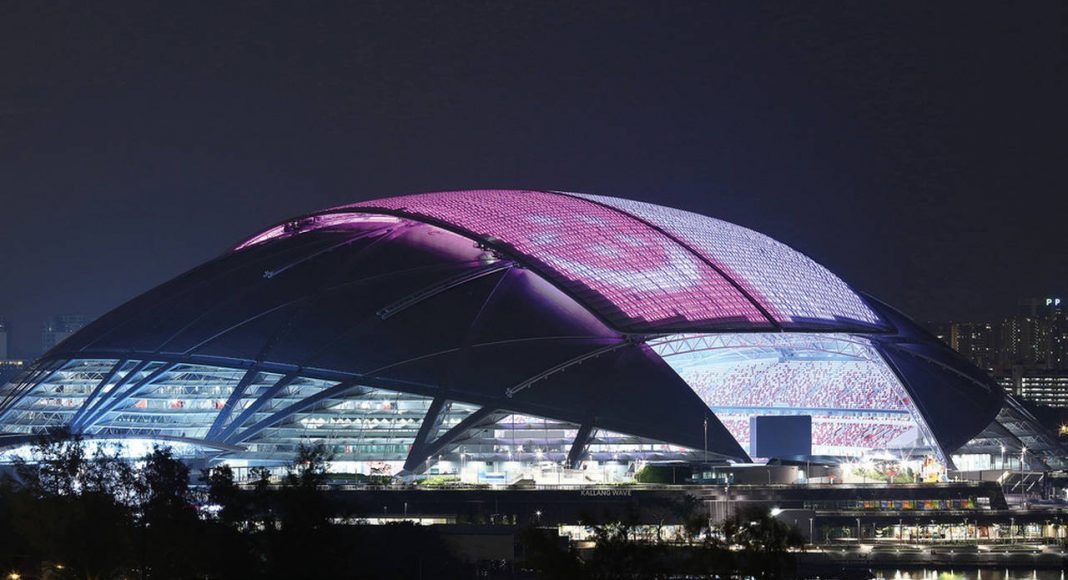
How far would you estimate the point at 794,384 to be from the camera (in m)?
122

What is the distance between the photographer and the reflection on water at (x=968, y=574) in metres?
81.9

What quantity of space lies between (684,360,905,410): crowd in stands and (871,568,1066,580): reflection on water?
1133 inches

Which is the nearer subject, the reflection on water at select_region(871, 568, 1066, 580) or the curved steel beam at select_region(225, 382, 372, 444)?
the reflection on water at select_region(871, 568, 1066, 580)

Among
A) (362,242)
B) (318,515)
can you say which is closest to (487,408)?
(362,242)

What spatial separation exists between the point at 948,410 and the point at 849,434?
10.8m

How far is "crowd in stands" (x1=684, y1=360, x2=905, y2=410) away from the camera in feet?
378

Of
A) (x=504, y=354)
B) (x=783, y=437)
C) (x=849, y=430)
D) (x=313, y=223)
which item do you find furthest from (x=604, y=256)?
(x=849, y=430)

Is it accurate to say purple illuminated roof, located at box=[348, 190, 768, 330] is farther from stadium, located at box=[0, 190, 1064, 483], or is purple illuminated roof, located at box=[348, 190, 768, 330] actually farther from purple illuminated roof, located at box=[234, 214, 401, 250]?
purple illuminated roof, located at box=[234, 214, 401, 250]

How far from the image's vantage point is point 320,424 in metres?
94.4

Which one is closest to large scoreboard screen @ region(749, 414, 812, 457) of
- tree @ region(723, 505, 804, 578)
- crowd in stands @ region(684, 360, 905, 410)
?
crowd in stands @ region(684, 360, 905, 410)

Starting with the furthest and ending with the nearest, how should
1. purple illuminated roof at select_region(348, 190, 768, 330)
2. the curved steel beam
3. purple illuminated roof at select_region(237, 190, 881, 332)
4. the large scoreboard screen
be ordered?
the large scoreboard screen, purple illuminated roof at select_region(237, 190, 881, 332), purple illuminated roof at select_region(348, 190, 768, 330), the curved steel beam

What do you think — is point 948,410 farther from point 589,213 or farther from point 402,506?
point 402,506

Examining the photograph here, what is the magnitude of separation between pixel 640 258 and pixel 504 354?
14006 mm

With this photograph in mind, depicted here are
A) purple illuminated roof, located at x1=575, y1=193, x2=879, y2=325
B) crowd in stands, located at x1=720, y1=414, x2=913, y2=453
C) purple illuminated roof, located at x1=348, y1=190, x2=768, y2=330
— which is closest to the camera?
purple illuminated roof, located at x1=348, y1=190, x2=768, y2=330
